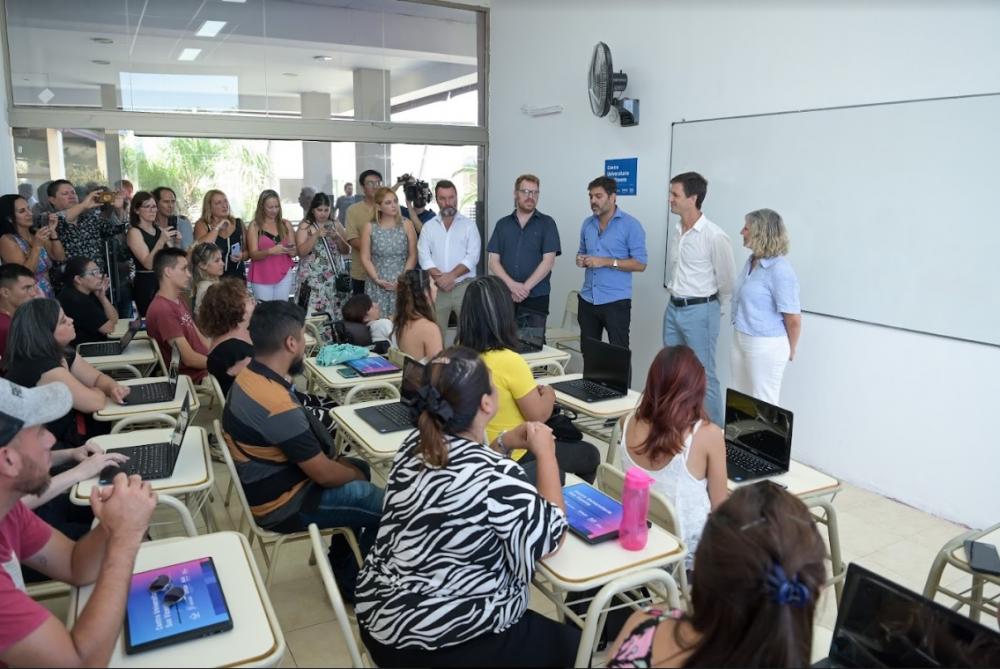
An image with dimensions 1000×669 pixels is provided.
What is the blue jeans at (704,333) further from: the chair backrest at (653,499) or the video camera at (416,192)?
the video camera at (416,192)

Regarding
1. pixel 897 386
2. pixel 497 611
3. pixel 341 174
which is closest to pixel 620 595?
pixel 497 611

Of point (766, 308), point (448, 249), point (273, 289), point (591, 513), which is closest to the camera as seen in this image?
point (591, 513)

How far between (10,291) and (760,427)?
3.55 meters

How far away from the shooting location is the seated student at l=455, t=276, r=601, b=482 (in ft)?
8.89

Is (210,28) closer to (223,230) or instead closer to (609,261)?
(223,230)

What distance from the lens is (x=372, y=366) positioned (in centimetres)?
373

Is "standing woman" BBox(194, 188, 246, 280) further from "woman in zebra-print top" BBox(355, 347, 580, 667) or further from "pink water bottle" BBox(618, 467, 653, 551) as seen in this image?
"pink water bottle" BBox(618, 467, 653, 551)

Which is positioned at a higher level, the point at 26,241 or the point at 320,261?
the point at 26,241

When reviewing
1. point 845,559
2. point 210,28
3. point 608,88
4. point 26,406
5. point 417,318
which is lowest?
point 845,559

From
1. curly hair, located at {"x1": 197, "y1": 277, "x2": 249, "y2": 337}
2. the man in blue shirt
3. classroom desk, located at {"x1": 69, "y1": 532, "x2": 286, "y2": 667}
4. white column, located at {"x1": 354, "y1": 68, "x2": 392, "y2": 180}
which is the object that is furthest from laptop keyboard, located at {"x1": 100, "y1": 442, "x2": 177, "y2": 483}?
white column, located at {"x1": 354, "y1": 68, "x2": 392, "y2": 180}

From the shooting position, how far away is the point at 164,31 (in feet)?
20.3

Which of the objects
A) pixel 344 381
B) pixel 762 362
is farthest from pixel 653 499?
pixel 762 362

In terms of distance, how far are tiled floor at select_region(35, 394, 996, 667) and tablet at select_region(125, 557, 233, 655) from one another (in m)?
0.67

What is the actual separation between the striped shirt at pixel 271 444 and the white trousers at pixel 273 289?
365 centimetres
